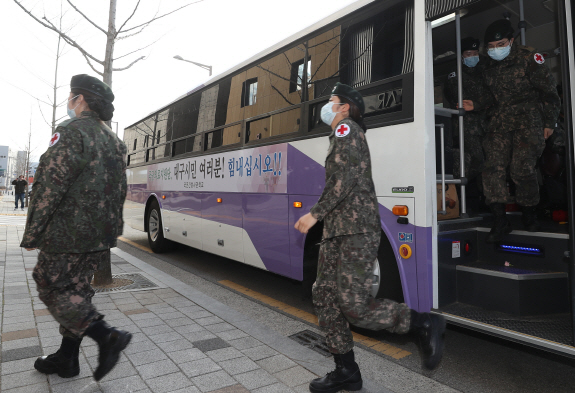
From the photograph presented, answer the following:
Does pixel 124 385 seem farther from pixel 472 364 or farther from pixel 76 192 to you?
pixel 472 364

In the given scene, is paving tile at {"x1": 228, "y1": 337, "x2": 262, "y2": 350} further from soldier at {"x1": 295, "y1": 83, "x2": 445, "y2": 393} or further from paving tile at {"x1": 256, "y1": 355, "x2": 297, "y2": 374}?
soldier at {"x1": 295, "y1": 83, "x2": 445, "y2": 393}

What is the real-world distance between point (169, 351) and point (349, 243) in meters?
1.93

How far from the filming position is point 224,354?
355cm

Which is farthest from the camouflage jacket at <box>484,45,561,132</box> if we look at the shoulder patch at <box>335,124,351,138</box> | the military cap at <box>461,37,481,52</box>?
the shoulder patch at <box>335,124,351,138</box>

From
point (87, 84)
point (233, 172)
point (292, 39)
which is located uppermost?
point (292, 39)

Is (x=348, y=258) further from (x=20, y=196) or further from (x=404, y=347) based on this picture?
(x=20, y=196)

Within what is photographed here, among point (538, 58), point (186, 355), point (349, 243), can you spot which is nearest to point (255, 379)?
point (186, 355)

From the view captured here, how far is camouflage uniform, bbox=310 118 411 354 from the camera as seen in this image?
9.09ft

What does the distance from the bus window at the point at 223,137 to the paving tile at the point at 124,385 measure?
3.77 m

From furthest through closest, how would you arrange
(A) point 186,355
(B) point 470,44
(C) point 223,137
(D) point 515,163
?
1. (C) point 223,137
2. (B) point 470,44
3. (D) point 515,163
4. (A) point 186,355

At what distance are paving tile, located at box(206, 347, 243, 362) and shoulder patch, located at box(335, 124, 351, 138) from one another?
2.04 m

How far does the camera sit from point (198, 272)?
24.4ft

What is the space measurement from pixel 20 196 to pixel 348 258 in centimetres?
2697

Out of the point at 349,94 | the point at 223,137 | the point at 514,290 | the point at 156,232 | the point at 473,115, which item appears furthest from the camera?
the point at 156,232
